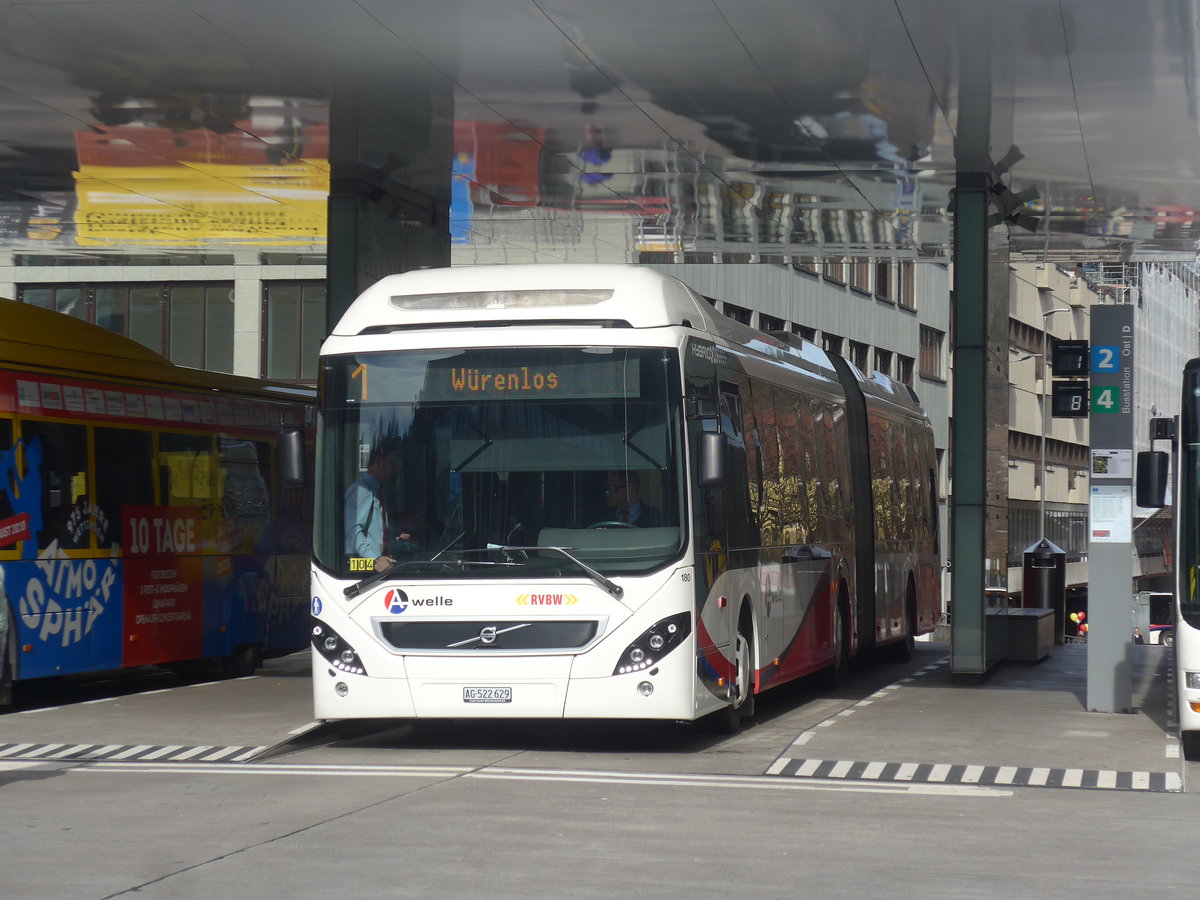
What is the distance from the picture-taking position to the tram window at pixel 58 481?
16.4 metres

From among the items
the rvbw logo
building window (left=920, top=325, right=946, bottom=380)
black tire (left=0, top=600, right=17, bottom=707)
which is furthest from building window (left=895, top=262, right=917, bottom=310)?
the rvbw logo

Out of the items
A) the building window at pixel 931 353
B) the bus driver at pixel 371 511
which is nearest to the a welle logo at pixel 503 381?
the bus driver at pixel 371 511

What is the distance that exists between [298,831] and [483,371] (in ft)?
14.2

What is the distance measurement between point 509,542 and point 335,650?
1.39 m

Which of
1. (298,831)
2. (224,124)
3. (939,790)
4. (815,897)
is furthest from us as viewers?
(224,124)

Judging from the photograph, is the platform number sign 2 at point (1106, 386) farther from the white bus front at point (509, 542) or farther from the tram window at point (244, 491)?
the tram window at point (244, 491)

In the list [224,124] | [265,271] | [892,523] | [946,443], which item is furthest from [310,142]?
[946,443]

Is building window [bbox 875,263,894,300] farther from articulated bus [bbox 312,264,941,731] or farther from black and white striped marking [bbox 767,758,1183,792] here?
black and white striped marking [bbox 767,758,1183,792]

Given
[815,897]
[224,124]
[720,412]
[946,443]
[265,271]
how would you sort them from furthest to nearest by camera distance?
[946,443] → [265,271] → [224,124] → [720,412] → [815,897]

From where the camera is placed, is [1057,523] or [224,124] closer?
[224,124]

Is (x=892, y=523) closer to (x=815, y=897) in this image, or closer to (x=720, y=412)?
(x=720, y=412)

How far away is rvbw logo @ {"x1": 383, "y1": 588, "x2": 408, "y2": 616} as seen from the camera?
500 inches

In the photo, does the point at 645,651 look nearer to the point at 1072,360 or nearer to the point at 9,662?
the point at 9,662

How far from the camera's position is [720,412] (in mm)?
13875
